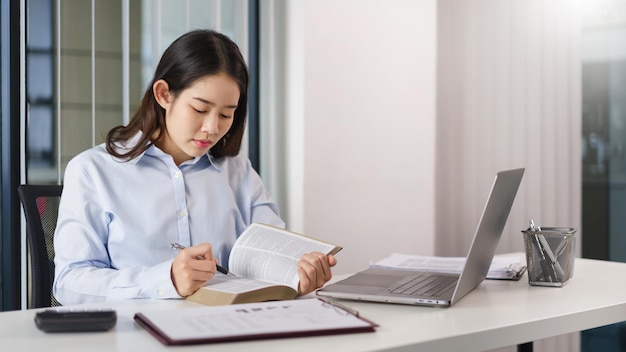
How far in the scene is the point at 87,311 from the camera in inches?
46.6

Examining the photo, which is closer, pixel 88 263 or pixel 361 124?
pixel 88 263

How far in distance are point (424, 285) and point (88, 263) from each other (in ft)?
2.54

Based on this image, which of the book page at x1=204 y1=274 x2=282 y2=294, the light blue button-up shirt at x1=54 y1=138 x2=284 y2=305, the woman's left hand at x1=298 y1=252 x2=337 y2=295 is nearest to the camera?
the book page at x1=204 y1=274 x2=282 y2=294

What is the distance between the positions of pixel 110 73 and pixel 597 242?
2.28 meters

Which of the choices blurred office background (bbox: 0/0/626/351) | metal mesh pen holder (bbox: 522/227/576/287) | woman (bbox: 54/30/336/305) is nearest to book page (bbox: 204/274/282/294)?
woman (bbox: 54/30/336/305)

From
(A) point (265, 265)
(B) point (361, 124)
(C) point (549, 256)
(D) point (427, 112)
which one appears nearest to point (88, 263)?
(A) point (265, 265)

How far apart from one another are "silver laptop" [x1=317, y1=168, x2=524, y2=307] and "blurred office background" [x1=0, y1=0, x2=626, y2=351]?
148 cm

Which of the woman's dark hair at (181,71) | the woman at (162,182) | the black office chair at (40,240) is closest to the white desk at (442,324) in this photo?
the woman at (162,182)

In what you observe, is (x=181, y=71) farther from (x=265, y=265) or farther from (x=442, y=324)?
(x=442, y=324)

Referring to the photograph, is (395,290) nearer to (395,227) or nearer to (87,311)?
(87,311)

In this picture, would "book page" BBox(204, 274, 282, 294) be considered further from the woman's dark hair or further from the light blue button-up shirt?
the woman's dark hair

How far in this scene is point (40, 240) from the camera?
1.82 metres

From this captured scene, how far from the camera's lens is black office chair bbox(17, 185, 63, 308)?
1.80 metres

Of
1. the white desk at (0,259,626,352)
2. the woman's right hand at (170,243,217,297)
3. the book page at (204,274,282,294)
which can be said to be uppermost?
the woman's right hand at (170,243,217,297)
